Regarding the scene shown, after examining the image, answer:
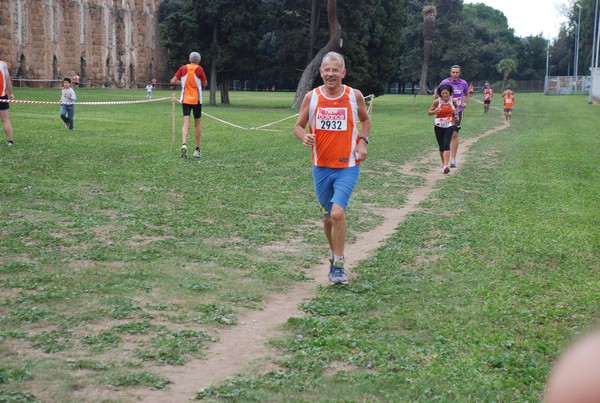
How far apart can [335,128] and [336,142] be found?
0.14 meters

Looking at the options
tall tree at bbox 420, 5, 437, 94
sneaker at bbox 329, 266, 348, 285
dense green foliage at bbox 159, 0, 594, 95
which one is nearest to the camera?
sneaker at bbox 329, 266, 348, 285

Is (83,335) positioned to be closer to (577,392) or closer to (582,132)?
(577,392)

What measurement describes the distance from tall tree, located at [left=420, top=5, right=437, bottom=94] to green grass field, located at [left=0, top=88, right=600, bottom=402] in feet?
228

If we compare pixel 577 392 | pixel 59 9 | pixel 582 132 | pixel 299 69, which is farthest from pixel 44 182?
pixel 59 9

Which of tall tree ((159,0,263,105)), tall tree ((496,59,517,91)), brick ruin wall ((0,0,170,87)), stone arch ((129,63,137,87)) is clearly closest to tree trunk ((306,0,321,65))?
tall tree ((159,0,263,105))

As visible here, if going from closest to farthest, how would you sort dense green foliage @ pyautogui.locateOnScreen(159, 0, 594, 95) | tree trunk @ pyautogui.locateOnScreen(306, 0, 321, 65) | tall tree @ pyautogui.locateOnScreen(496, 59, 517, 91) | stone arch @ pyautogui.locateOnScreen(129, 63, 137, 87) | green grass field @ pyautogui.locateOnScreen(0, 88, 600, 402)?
green grass field @ pyautogui.locateOnScreen(0, 88, 600, 402) < dense green foliage @ pyautogui.locateOnScreen(159, 0, 594, 95) < tree trunk @ pyautogui.locateOnScreen(306, 0, 321, 65) < stone arch @ pyautogui.locateOnScreen(129, 63, 137, 87) < tall tree @ pyautogui.locateOnScreen(496, 59, 517, 91)

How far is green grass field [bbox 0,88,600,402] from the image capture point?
4.94 meters

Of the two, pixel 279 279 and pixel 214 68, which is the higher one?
pixel 214 68

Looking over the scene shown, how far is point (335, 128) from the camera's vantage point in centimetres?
760

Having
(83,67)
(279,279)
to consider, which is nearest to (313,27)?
(83,67)

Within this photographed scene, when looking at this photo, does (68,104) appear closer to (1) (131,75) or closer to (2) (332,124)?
(2) (332,124)

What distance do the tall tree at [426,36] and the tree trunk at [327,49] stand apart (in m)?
40.0

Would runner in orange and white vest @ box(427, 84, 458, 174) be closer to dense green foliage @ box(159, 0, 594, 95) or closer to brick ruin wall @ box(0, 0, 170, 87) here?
dense green foliage @ box(159, 0, 594, 95)

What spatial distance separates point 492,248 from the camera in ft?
30.0
